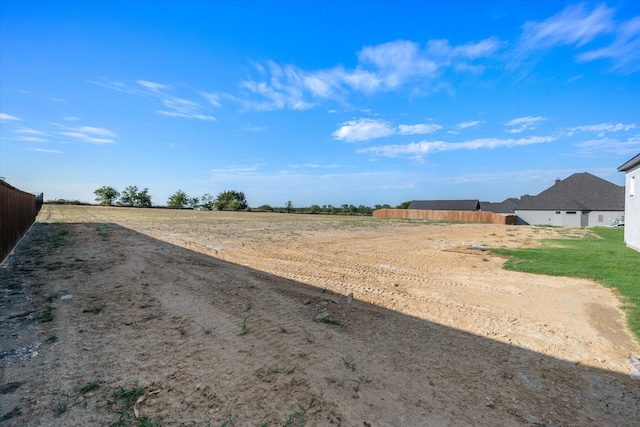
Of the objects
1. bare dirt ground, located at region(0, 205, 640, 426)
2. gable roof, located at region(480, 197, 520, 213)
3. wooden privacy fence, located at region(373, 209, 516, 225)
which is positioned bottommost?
bare dirt ground, located at region(0, 205, 640, 426)

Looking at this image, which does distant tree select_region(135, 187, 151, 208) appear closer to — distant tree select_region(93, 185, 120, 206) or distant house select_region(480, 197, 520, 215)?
distant tree select_region(93, 185, 120, 206)

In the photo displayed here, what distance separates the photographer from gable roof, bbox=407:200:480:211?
5381cm

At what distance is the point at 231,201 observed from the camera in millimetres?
54344

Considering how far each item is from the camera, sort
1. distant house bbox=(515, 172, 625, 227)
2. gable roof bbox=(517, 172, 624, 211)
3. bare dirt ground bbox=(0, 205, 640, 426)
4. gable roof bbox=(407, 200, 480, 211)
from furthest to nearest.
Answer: gable roof bbox=(407, 200, 480, 211)
gable roof bbox=(517, 172, 624, 211)
distant house bbox=(515, 172, 625, 227)
bare dirt ground bbox=(0, 205, 640, 426)

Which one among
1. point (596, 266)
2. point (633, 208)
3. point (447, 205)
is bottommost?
point (596, 266)

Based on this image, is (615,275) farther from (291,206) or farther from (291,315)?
(291,206)

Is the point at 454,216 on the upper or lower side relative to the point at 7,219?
lower

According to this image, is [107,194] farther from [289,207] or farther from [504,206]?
[504,206]

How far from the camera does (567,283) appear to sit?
21.1 feet

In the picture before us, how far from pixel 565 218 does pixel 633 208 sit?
91.7 ft

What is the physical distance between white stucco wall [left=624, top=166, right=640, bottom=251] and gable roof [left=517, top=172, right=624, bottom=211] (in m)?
26.3

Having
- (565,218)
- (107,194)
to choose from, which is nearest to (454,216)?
(565,218)

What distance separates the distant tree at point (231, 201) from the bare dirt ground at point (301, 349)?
48.3 m

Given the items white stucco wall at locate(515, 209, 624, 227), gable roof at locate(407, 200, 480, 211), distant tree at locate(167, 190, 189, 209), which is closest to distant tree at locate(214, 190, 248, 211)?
distant tree at locate(167, 190, 189, 209)
